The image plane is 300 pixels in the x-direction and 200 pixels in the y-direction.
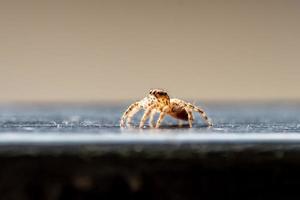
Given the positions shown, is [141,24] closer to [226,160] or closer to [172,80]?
[172,80]

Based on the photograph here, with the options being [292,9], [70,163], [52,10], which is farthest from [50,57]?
[70,163]

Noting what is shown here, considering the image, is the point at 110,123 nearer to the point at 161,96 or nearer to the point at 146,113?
the point at 146,113

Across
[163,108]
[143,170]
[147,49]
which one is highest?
[147,49]

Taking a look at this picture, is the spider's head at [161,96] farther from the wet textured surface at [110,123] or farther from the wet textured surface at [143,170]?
the wet textured surface at [143,170]

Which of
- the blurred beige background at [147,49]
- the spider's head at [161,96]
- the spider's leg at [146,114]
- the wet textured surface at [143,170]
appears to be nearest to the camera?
the wet textured surface at [143,170]

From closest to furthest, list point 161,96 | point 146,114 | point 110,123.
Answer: point 110,123
point 146,114
point 161,96

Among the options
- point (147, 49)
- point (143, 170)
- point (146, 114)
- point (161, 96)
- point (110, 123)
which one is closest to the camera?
point (143, 170)

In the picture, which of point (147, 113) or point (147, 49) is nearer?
point (147, 113)

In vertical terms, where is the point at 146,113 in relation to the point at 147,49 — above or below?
below

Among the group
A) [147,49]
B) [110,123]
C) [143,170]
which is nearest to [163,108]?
[110,123]

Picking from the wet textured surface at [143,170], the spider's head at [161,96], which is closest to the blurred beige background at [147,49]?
the spider's head at [161,96]
